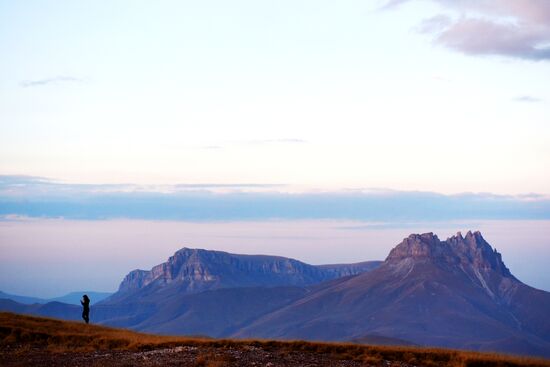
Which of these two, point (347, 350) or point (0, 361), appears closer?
point (0, 361)

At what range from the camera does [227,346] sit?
4534cm

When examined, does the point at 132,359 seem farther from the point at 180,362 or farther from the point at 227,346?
the point at 227,346

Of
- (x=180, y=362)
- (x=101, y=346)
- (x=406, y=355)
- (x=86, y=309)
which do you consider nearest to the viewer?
(x=180, y=362)

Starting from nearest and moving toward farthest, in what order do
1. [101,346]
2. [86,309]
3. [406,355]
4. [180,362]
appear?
1. [180,362]
2. [406,355]
3. [101,346]
4. [86,309]

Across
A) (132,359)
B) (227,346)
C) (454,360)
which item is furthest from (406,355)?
(132,359)

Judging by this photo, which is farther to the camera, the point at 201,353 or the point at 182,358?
the point at 201,353

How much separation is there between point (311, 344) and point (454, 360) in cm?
841

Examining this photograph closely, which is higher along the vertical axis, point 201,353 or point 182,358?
point 201,353

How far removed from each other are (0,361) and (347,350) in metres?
19.2

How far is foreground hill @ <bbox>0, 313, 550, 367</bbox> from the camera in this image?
133 ft

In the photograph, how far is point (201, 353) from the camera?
42.4 m

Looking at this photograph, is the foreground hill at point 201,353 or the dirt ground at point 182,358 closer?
the dirt ground at point 182,358

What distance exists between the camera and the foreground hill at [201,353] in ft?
133

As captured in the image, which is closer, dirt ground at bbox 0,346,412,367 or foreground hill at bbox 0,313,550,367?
dirt ground at bbox 0,346,412,367
